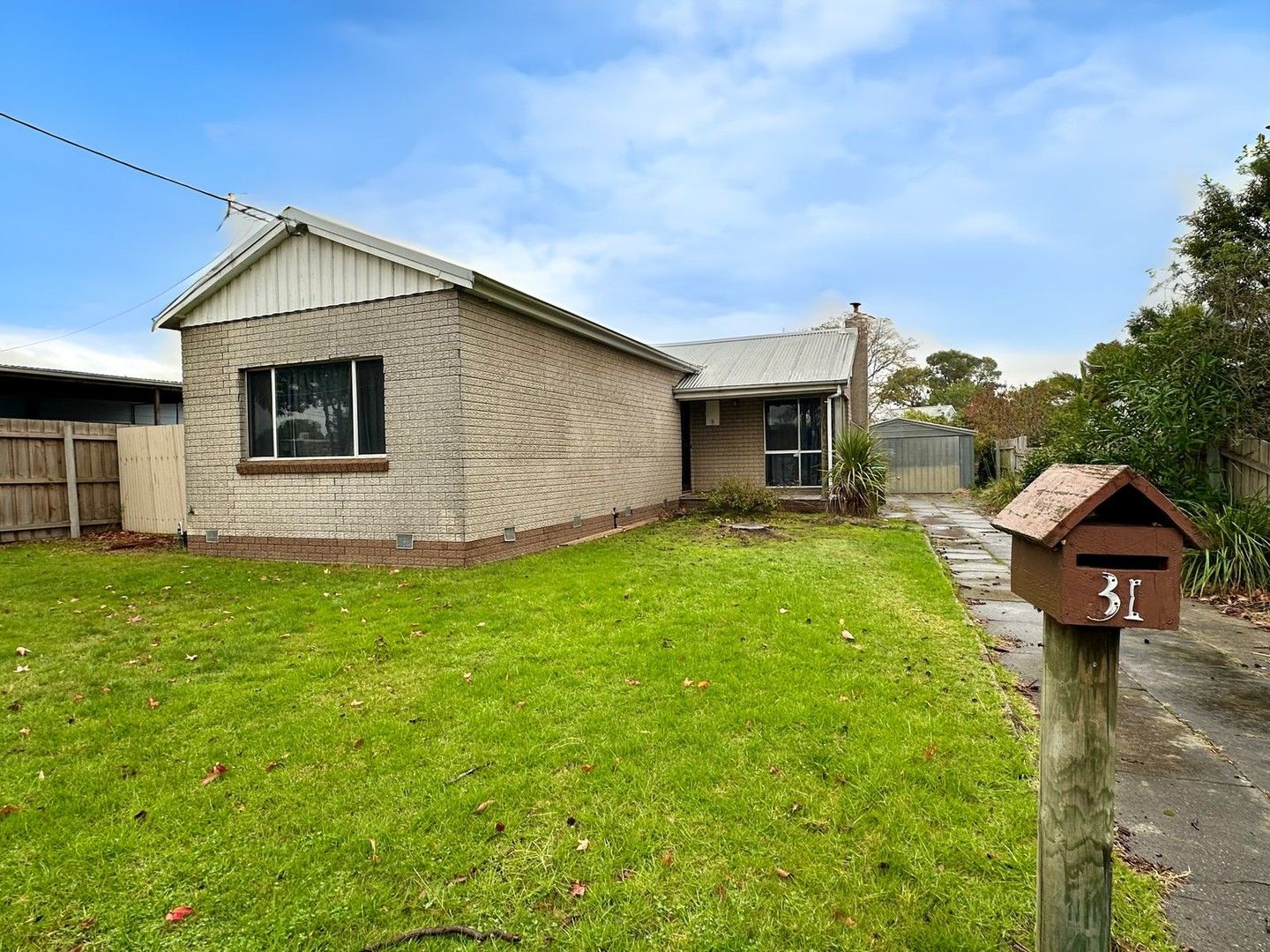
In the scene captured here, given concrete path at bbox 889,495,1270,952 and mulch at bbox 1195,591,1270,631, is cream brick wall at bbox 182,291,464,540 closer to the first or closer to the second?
concrete path at bbox 889,495,1270,952

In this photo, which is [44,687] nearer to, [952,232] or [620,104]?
[620,104]

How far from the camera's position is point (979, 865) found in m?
2.28

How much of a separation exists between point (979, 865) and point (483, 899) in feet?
5.72

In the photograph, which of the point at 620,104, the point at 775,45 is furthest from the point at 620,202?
the point at 775,45

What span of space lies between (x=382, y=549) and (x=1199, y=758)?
26.7 feet

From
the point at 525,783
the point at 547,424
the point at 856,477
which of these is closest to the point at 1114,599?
the point at 525,783

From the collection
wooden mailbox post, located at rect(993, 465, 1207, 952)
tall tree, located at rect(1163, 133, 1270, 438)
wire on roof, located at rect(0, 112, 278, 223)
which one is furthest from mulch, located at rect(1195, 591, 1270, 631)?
wire on roof, located at rect(0, 112, 278, 223)

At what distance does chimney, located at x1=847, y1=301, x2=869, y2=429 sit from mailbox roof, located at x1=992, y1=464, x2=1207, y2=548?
16.6 metres

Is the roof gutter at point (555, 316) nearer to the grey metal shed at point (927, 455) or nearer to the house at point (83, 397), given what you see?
the house at point (83, 397)

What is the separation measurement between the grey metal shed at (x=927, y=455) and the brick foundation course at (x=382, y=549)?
16.2 m

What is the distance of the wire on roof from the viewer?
8.07 m

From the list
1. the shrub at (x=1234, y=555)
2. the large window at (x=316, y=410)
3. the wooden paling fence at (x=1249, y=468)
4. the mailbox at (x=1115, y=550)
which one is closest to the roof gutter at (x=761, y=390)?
the wooden paling fence at (x=1249, y=468)

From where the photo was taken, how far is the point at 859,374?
60.9 ft

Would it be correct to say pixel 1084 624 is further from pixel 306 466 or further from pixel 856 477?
pixel 856 477
